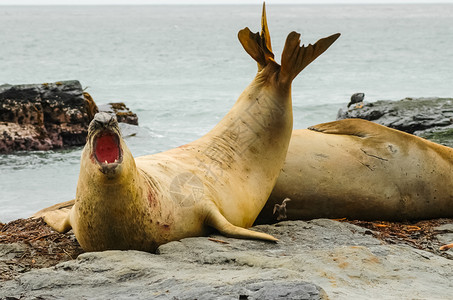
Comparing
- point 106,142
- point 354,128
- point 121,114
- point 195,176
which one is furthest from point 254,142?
point 121,114

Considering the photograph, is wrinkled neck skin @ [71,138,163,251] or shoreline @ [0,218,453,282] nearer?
wrinkled neck skin @ [71,138,163,251]

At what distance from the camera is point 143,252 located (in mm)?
3662

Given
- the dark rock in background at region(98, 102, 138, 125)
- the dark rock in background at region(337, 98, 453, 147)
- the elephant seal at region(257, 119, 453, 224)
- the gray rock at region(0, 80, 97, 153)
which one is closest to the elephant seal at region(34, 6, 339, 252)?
the elephant seal at region(257, 119, 453, 224)

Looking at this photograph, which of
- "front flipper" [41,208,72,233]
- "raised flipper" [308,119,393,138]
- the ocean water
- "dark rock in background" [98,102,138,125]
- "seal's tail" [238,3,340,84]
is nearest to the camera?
"front flipper" [41,208,72,233]

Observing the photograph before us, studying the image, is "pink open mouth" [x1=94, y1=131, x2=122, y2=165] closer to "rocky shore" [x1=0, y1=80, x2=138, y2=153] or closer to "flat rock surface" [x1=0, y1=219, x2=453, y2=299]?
"flat rock surface" [x1=0, y1=219, x2=453, y2=299]

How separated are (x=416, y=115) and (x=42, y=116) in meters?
5.76

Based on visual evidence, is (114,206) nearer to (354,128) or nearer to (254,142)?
(254,142)

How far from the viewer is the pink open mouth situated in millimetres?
3420

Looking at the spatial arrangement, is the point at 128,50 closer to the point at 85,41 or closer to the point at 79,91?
the point at 85,41

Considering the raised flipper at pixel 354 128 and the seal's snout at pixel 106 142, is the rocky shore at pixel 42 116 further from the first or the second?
the seal's snout at pixel 106 142

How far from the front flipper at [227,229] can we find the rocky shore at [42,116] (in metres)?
7.38

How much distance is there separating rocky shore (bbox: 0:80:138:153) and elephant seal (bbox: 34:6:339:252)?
20.0 ft

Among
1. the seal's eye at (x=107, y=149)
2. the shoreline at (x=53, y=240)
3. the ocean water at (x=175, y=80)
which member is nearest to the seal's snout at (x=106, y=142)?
the seal's eye at (x=107, y=149)

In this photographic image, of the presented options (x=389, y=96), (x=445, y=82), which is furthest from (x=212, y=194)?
(x=445, y=82)
